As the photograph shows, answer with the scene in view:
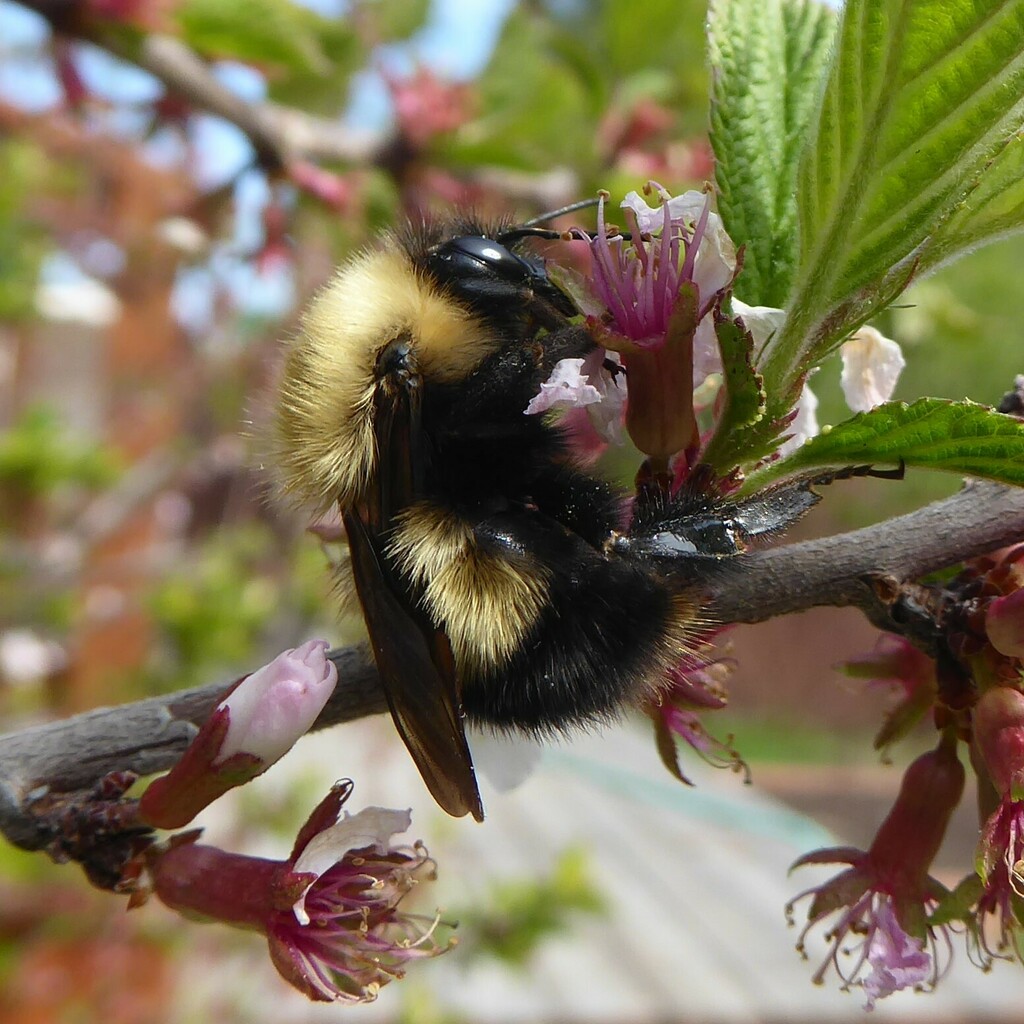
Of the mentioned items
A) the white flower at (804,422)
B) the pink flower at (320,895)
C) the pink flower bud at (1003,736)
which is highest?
the white flower at (804,422)

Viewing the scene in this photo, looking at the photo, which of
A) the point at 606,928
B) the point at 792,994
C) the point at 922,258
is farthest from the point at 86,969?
the point at 922,258

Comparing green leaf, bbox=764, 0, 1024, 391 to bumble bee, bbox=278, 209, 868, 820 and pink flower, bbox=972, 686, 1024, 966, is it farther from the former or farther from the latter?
pink flower, bbox=972, 686, 1024, 966

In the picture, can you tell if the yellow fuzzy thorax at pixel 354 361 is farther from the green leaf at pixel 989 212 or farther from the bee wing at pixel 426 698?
the green leaf at pixel 989 212

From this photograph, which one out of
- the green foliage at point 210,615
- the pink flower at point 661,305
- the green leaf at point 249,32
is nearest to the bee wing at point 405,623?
the pink flower at point 661,305

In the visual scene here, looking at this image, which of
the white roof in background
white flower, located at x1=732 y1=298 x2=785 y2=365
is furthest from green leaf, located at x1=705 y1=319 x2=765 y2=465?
the white roof in background

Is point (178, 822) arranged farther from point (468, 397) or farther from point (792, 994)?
point (792, 994)
